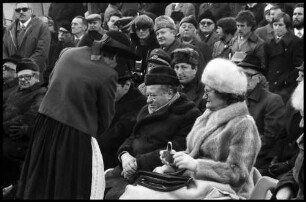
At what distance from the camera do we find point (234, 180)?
734cm

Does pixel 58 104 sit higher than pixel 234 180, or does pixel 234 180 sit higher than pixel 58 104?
pixel 58 104

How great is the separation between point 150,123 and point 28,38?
5.18m

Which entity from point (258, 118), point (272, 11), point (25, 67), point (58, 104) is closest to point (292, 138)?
point (258, 118)

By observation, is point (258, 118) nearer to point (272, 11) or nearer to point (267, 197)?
point (267, 197)

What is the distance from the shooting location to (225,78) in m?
7.47

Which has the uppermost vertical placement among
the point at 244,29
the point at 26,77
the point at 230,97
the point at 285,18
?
the point at 285,18

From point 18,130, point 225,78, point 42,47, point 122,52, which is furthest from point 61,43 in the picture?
point 225,78

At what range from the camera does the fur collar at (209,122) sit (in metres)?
7.45

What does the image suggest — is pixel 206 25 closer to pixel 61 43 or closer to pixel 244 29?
pixel 244 29

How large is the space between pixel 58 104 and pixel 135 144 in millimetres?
1365

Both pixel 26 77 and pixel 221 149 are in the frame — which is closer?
pixel 221 149

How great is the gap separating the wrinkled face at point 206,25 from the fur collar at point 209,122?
5.52 metres

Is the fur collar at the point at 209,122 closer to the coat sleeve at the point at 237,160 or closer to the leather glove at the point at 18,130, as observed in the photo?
the coat sleeve at the point at 237,160

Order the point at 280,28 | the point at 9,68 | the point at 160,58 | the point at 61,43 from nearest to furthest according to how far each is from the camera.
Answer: the point at 160,58, the point at 9,68, the point at 280,28, the point at 61,43
